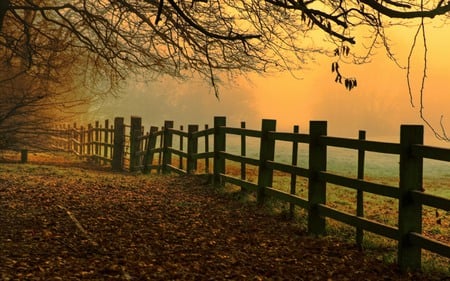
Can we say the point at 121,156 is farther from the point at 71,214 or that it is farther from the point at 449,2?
the point at 449,2

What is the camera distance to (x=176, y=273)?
6434 millimetres

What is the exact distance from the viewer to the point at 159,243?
25.9 feet

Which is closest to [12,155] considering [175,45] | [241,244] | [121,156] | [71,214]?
[121,156]

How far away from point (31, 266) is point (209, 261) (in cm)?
205

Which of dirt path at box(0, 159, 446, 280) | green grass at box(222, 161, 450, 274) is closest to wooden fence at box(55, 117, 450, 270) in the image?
green grass at box(222, 161, 450, 274)

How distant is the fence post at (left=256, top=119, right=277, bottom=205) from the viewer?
11.3 metres

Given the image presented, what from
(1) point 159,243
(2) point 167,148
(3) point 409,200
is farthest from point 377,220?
(2) point 167,148

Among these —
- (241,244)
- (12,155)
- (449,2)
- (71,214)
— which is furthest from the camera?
(12,155)

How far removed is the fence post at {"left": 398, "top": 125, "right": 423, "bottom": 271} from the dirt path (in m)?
0.26

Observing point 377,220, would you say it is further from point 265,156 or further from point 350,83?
point 350,83

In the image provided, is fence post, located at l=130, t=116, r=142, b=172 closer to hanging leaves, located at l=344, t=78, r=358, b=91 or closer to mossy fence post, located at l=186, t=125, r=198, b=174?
mossy fence post, located at l=186, t=125, r=198, b=174

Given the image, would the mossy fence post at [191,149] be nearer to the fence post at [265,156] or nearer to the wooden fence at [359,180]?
the wooden fence at [359,180]

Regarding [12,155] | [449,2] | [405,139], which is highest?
[449,2]

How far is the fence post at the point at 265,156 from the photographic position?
11.3m
